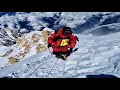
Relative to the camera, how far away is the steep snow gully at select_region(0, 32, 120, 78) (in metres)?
3.86

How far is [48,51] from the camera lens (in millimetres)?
3992

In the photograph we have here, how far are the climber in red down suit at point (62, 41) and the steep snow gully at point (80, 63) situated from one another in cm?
7

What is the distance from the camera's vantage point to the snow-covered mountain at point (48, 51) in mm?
3891

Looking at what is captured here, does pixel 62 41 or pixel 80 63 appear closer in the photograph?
pixel 80 63

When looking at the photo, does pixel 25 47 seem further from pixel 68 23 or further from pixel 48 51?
pixel 68 23

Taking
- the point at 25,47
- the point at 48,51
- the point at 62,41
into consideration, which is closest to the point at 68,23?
the point at 62,41

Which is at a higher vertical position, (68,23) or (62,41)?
(68,23)

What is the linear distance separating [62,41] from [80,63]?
1.28 ft

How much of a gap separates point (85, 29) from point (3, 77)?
4.16 ft

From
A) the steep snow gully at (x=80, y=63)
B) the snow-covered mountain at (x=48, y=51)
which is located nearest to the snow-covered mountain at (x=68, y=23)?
the snow-covered mountain at (x=48, y=51)

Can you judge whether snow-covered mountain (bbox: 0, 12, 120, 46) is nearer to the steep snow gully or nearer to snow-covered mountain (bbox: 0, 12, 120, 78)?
snow-covered mountain (bbox: 0, 12, 120, 78)
